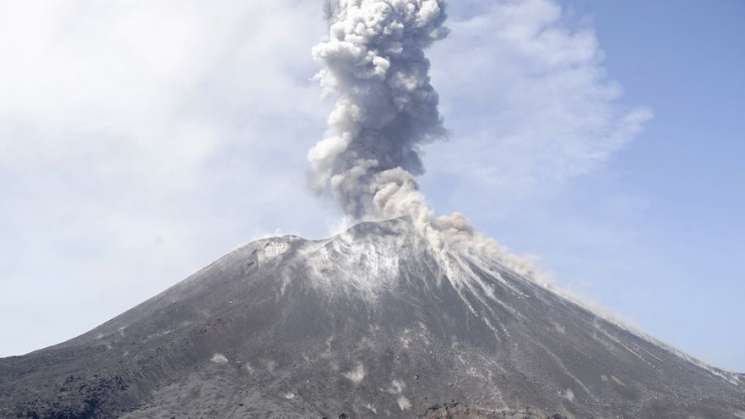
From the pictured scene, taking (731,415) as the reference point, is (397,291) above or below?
above

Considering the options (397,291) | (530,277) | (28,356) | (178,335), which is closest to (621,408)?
(397,291)

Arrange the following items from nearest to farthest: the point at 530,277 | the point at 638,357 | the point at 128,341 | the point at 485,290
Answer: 1. the point at 128,341
2. the point at 638,357
3. the point at 485,290
4. the point at 530,277

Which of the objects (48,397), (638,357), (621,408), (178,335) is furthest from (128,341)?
(638,357)

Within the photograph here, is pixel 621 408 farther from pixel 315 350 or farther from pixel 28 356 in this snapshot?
pixel 28 356

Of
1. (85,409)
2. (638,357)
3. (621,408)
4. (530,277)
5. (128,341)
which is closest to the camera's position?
(85,409)

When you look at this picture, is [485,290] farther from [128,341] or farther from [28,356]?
[28,356]

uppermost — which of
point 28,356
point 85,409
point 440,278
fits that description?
point 440,278

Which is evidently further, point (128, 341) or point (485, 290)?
point (485, 290)
